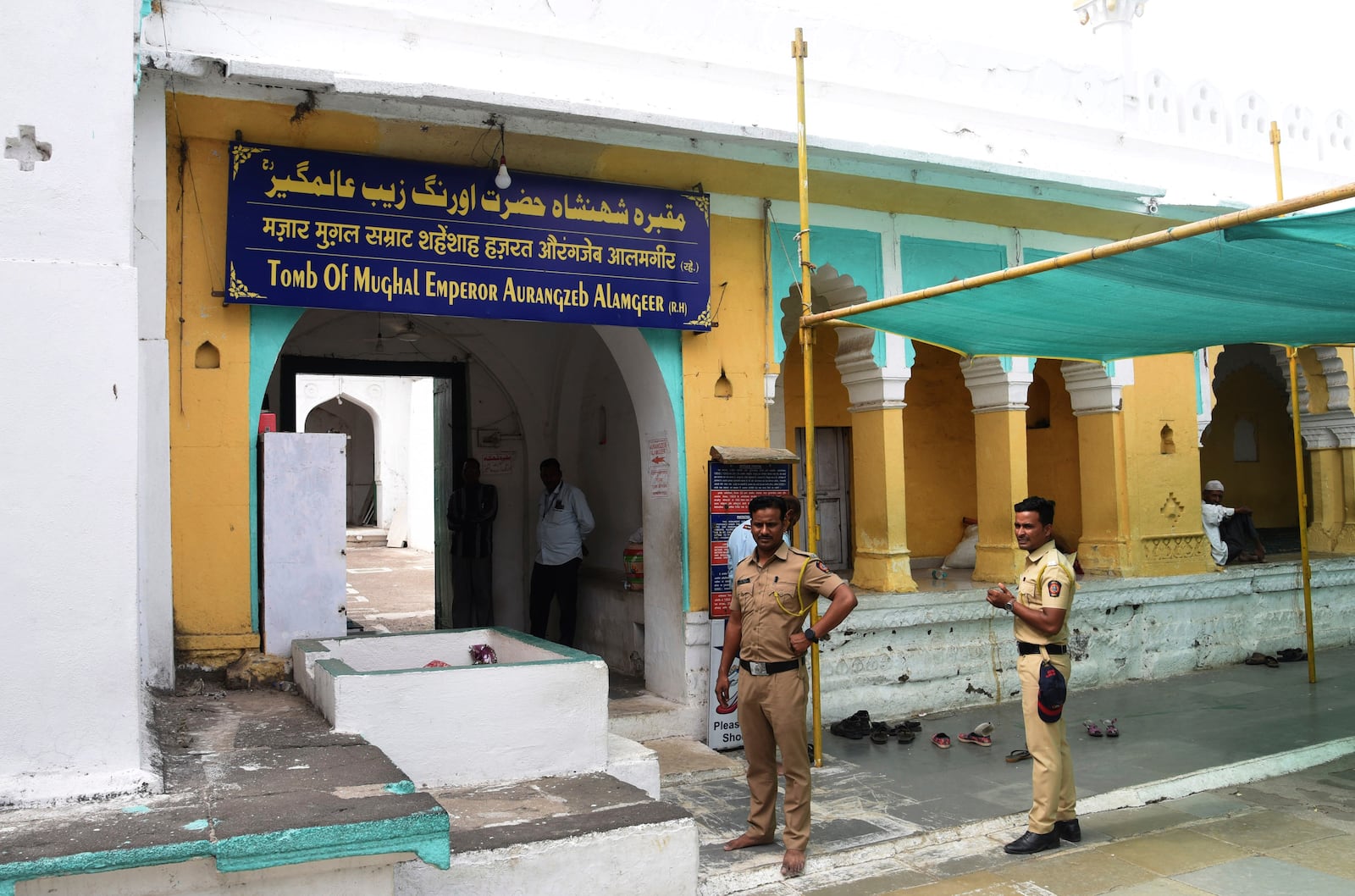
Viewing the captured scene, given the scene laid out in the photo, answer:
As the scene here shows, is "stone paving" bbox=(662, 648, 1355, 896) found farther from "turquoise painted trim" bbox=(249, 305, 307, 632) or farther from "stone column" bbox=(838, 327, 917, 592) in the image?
"turquoise painted trim" bbox=(249, 305, 307, 632)

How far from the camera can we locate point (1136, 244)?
413cm

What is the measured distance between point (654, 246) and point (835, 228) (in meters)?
1.54

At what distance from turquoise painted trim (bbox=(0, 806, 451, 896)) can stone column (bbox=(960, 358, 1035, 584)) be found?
6236 millimetres

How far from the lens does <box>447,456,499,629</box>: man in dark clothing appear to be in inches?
352

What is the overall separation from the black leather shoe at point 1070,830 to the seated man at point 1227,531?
5579 millimetres

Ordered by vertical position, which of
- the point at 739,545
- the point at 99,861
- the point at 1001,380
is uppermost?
the point at 1001,380

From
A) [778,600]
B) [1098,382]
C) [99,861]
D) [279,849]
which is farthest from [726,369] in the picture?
[99,861]

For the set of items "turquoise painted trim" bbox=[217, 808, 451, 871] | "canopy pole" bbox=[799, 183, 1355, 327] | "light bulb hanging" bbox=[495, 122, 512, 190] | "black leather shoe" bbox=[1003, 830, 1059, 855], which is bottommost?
"black leather shoe" bbox=[1003, 830, 1059, 855]

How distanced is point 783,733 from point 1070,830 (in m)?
1.51

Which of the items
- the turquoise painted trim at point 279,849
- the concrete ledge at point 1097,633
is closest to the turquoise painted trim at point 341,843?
the turquoise painted trim at point 279,849

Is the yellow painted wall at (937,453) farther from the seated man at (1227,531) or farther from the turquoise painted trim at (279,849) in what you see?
the turquoise painted trim at (279,849)

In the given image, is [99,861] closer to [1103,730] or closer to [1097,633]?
[1103,730]

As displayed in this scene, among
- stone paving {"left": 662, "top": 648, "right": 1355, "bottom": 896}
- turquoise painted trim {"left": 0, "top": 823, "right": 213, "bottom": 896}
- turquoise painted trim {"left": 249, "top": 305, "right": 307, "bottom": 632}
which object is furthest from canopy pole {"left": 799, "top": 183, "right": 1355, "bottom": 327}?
turquoise painted trim {"left": 0, "top": 823, "right": 213, "bottom": 896}

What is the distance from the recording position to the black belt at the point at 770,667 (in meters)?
4.47
